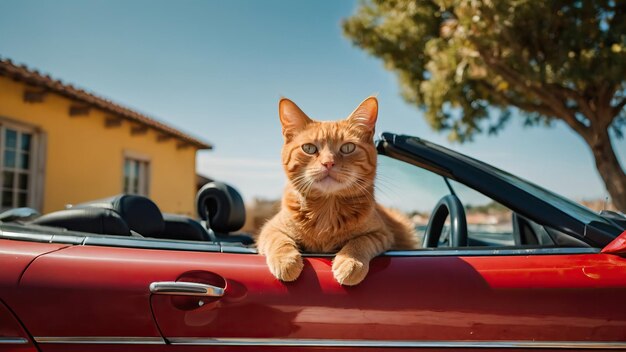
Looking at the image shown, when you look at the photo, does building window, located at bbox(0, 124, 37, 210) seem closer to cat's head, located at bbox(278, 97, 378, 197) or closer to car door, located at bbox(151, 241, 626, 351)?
cat's head, located at bbox(278, 97, 378, 197)

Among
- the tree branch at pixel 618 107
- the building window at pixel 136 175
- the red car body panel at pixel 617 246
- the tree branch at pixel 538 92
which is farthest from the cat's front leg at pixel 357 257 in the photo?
the tree branch at pixel 618 107

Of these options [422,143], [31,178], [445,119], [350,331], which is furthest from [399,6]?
[350,331]

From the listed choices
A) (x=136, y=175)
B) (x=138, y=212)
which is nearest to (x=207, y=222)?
(x=138, y=212)

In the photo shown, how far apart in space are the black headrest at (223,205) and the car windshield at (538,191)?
1268mm

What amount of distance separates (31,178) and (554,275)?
807 cm

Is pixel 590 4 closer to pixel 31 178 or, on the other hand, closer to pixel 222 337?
pixel 222 337

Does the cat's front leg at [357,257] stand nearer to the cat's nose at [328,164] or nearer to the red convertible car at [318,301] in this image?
the red convertible car at [318,301]

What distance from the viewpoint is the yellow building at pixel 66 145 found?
22.2 feet

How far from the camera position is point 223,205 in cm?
254

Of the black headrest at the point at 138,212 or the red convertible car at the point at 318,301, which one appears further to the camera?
the black headrest at the point at 138,212

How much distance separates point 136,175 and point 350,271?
32.9 ft

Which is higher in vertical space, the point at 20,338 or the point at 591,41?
the point at 591,41

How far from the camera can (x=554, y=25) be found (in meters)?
9.05

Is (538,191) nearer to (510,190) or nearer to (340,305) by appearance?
(510,190)
